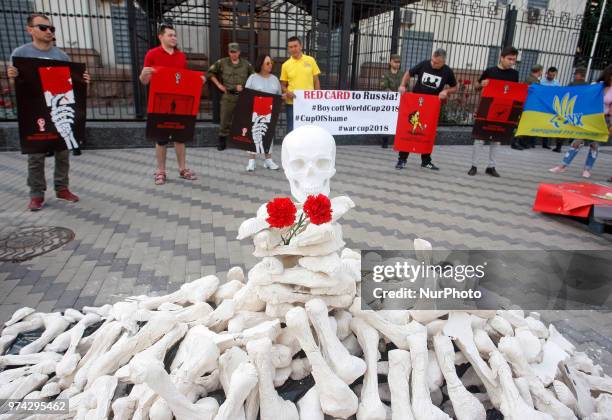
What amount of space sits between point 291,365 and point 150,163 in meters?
6.70

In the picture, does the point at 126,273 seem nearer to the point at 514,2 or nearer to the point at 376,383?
the point at 376,383

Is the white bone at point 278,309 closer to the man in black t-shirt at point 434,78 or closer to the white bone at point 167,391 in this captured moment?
the white bone at point 167,391

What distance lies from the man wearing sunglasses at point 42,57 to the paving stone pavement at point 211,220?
19cm

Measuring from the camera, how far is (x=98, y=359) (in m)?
1.90

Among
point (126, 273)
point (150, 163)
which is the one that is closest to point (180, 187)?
point (150, 163)

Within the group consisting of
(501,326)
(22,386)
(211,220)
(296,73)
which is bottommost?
(211,220)

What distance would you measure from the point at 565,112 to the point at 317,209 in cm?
739

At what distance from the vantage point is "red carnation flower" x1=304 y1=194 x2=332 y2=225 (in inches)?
71.3

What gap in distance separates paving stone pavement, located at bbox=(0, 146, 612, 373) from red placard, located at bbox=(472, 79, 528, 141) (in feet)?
2.66

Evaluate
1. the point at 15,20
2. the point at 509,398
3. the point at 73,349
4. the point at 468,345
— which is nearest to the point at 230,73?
the point at 73,349

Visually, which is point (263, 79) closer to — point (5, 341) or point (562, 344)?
point (5, 341)

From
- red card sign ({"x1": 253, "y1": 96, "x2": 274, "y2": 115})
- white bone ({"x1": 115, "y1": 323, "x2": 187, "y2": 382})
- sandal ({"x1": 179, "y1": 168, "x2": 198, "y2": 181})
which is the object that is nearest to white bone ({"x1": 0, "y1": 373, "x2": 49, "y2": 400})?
white bone ({"x1": 115, "y1": 323, "x2": 187, "y2": 382})

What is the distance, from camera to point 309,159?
205 cm

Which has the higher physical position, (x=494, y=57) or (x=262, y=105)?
(x=494, y=57)
